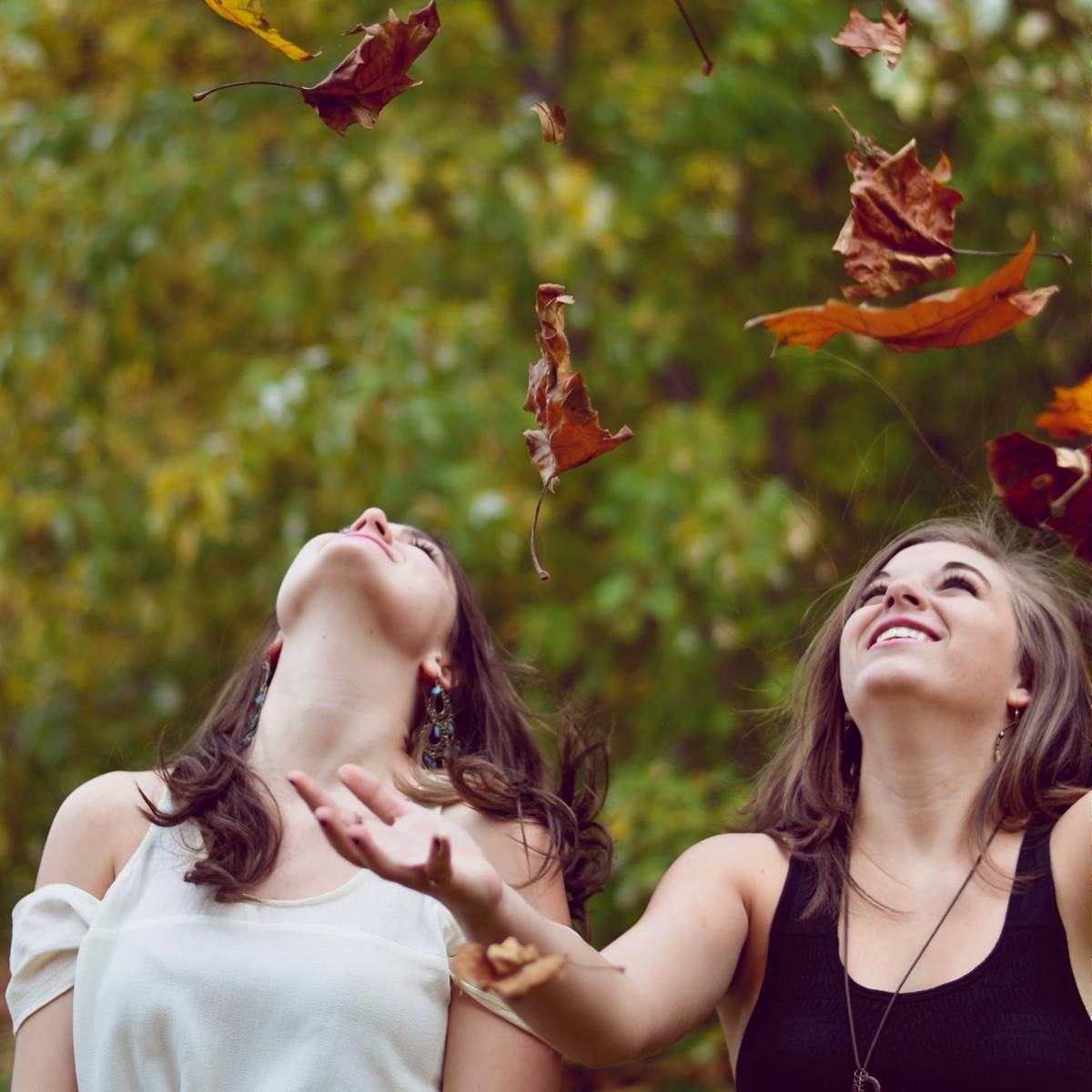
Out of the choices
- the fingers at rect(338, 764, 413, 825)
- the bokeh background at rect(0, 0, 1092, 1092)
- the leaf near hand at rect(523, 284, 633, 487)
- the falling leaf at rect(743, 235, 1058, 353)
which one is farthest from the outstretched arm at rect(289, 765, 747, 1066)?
the bokeh background at rect(0, 0, 1092, 1092)

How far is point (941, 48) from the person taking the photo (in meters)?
4.57

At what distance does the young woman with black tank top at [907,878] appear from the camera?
6.67ft

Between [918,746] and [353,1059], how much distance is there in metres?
0.87

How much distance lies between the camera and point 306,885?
2.25 meters

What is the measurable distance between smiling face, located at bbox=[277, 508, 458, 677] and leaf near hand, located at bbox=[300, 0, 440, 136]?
0.72 metres

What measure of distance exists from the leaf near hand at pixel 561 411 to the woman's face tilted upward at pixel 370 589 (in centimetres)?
64

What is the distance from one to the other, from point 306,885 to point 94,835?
323 millimetres

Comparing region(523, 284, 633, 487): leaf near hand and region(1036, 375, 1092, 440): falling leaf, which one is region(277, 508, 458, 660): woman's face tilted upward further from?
region(1036, 375, 1092, 440): falling leaf

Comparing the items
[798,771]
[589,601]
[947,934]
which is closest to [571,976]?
[947,934]

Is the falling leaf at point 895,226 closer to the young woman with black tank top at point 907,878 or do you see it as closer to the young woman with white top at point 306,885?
the young woman with black tank top at point 907,878

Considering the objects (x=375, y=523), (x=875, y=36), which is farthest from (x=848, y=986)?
(x=875, y=36)

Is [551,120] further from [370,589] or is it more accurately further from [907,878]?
[907,878]

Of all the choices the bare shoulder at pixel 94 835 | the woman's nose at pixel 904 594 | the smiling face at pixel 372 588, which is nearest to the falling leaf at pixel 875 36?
the woman's nose at pixel 904 594

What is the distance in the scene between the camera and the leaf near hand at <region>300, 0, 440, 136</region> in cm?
179
